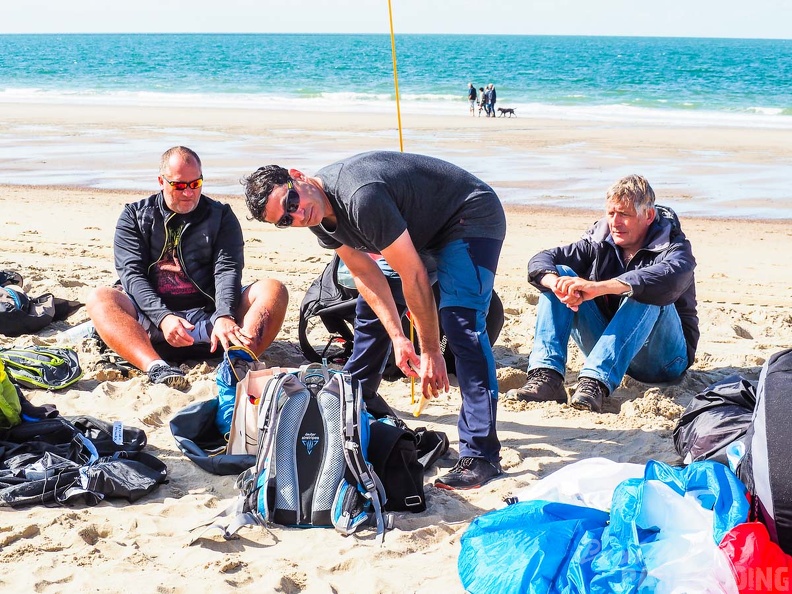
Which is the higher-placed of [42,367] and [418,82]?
[418,82]

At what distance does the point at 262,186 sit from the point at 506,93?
33138mm

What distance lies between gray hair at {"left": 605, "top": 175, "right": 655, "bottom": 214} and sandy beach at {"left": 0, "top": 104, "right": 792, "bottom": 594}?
3.44 feet

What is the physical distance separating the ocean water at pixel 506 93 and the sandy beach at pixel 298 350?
0.20m

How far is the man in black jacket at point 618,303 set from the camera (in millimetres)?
4664

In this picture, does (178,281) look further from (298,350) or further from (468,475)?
(468,475)

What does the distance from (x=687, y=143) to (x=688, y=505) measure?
54.5ft

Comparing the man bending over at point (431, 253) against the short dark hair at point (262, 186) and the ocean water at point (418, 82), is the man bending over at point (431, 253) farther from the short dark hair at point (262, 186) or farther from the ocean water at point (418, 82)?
the ocean water at point (418, 82)

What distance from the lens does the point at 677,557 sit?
2.67 meters

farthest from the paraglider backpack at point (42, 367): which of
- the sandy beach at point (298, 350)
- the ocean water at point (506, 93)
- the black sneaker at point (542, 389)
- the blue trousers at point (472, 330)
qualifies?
the ocean water at point (506, 93)

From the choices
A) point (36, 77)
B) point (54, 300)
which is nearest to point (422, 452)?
point (54, 300)

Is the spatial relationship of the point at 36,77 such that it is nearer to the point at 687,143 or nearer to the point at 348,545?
the point at 687,143

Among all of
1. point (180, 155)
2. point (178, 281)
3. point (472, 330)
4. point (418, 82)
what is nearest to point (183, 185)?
point (180, 155)

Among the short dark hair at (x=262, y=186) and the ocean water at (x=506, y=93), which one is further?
the ocean water at (x=506, y=93)

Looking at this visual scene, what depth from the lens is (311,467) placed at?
3492 millimetres
